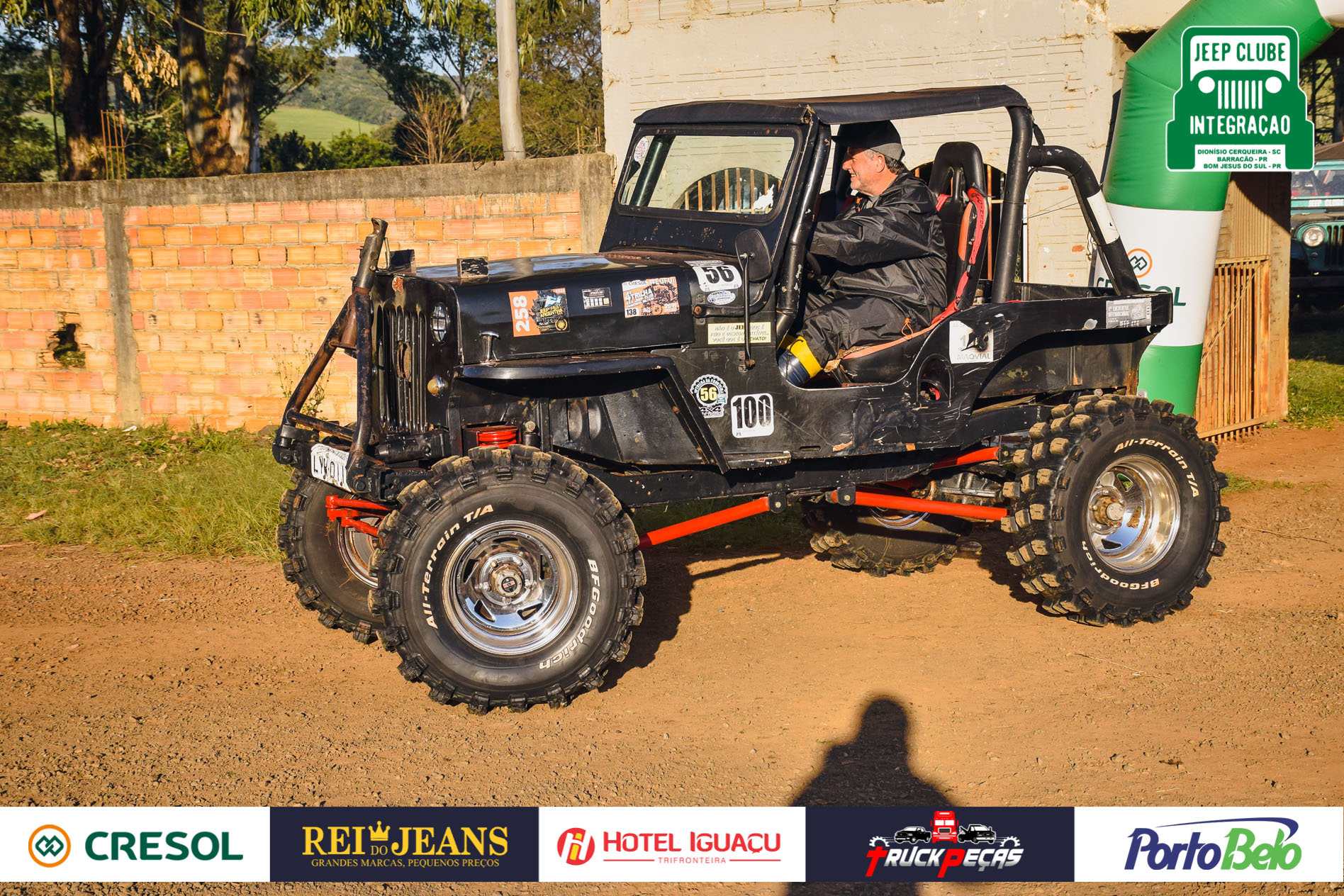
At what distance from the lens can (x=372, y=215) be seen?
9852mm

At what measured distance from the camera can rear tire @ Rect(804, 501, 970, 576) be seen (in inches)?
271

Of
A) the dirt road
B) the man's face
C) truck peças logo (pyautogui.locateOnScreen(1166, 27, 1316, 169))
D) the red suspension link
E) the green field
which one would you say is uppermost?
the green field

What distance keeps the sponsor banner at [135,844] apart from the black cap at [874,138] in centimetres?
392

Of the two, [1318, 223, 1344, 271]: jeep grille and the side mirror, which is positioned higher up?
[1318, 223, 1344, 271]: jeep grille

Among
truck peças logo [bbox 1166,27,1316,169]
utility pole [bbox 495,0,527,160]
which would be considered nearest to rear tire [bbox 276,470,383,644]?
utility pole [bbox 495,0,527,160]

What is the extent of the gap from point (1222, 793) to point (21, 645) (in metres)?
5.27

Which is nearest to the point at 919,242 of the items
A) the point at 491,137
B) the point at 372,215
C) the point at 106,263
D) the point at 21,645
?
the point at 21,645

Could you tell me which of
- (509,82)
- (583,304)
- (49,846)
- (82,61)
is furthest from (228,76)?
(49,846)

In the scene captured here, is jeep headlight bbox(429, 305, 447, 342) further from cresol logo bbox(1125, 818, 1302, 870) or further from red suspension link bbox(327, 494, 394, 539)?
cresol logo bbox(1125, 818, 1302, 870)

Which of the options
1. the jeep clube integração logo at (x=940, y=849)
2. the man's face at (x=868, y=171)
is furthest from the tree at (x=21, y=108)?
the jeep clube integração logo at (x=940, y=849)

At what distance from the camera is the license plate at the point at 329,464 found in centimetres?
509

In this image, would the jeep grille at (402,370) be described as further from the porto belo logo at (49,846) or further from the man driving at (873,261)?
the porto belo logo at (49,846)

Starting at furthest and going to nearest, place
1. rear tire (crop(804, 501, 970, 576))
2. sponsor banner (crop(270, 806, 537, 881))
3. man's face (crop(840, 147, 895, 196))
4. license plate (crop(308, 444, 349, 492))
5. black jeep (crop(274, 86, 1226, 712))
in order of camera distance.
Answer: rear tire (crop(804, 501, 970, 576)), man's face (crop(840, 147, 895, 196)), license plate (crop(308, 444, 349, 492)), black jeep (crop(274, 86, 1226, 712)), sponsor banner (crop(270, 806, 537, 881))

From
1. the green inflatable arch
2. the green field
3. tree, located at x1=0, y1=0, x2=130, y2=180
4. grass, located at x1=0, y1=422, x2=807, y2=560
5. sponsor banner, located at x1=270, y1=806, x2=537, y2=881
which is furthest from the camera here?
the green field
